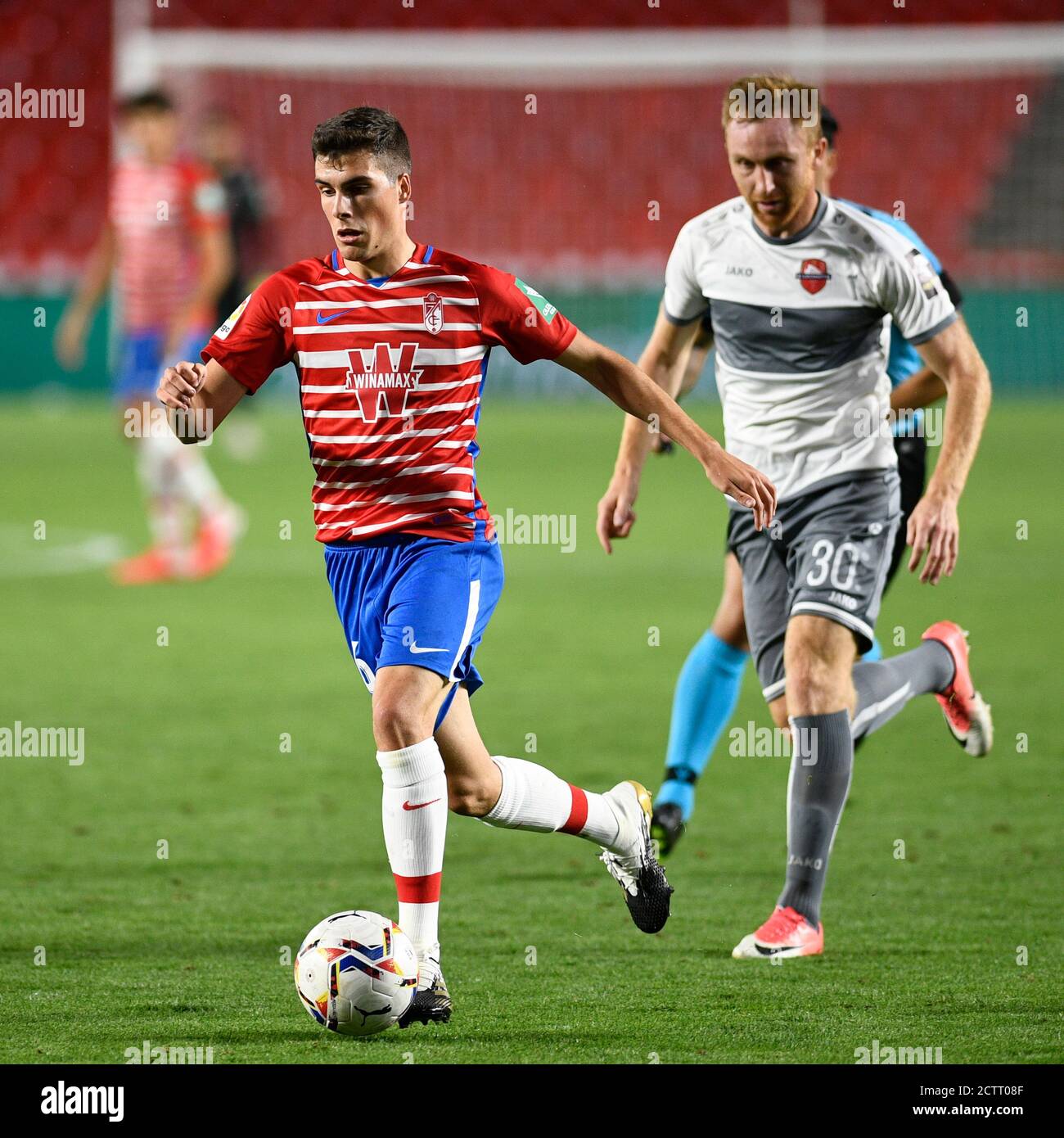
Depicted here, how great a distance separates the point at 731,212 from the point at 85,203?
24248mm

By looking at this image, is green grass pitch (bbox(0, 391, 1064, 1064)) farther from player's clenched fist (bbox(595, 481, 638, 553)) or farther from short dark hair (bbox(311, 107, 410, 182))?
short dark hair (bbox(311, 107, 410, 182))

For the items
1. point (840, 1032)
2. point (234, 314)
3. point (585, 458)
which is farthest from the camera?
point (585, 458)

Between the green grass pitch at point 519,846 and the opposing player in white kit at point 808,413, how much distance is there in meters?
0.46

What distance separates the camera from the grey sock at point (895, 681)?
18.2 feet

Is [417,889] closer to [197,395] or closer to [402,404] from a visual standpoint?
[402,404]

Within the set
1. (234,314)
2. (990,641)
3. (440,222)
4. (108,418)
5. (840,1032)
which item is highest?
(440,222)

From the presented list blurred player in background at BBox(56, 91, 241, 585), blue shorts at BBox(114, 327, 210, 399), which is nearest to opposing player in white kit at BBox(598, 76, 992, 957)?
blurred player in background at BBox(56, 91, 241, 585)

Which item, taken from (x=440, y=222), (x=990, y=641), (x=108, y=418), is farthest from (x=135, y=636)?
(x=440, y=222)

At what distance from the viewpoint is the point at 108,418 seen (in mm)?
22703

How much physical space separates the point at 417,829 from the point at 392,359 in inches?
41.7

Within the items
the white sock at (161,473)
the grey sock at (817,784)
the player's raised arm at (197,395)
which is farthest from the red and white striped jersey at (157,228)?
the grey sock at (817,784)

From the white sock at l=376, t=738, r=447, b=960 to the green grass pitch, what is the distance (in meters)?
0.21

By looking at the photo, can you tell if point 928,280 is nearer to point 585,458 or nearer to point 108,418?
point 585,458

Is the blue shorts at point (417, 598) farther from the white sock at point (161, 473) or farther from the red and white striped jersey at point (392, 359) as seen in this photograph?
the white sock at point (161, 473)
